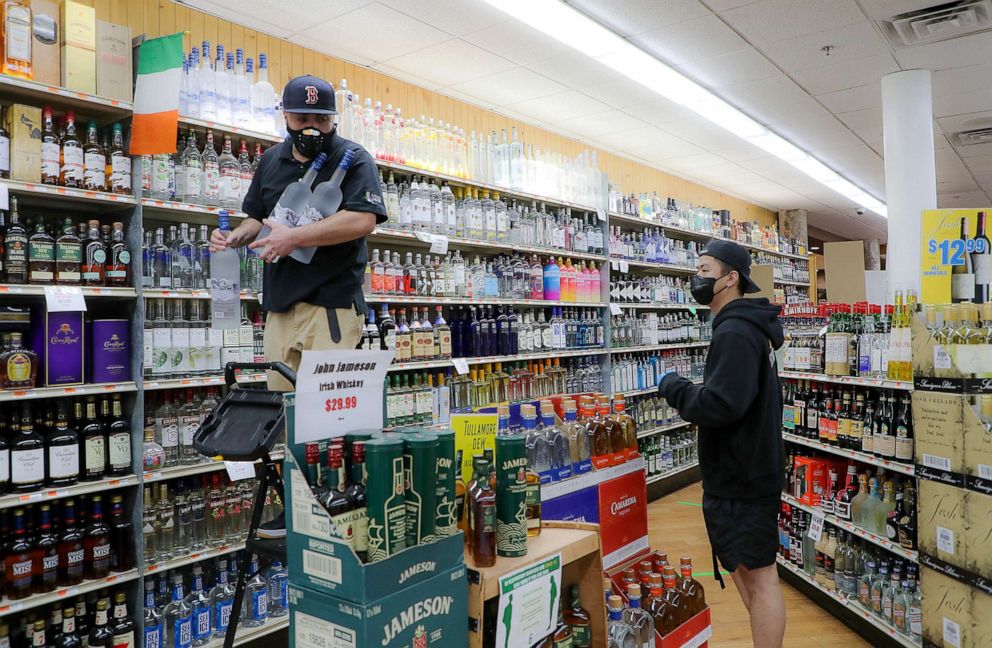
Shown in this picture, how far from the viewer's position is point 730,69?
203 inches

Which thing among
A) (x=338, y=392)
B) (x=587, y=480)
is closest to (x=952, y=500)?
(x=587, y=480)

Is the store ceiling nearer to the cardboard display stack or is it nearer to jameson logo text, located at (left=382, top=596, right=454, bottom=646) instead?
the cardboard display stack

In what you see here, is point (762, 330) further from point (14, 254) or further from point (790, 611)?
point (14, 254)

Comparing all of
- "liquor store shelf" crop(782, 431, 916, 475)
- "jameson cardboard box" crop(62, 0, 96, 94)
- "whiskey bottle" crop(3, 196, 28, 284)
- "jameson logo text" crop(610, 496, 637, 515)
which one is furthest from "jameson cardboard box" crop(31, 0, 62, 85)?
"liquor store shelf" crop(782, 431, 916, 475)

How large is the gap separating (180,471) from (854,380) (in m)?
3.50

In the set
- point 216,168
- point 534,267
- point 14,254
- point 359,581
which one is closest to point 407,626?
point 359,581

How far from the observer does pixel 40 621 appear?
277 cm

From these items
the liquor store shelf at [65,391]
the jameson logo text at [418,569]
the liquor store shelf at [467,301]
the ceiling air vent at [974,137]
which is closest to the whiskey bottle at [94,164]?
the liquor store shelf at [65,391]

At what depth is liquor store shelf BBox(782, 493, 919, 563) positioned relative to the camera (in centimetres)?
315

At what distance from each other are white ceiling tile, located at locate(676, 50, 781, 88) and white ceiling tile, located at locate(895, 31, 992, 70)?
36.5 inches

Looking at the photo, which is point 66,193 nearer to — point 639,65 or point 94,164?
point 94,164

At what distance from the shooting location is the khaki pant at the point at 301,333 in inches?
91.0

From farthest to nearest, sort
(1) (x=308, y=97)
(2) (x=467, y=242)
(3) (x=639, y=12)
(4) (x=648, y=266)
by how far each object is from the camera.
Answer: (4) (x=648, y=266)
(2) (x=467, y=242)
(3) (x=639, y=12)
(1) (x=308, y=97)

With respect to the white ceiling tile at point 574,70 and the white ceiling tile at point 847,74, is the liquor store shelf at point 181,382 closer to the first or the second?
the white ceiling tile at point 574,70
